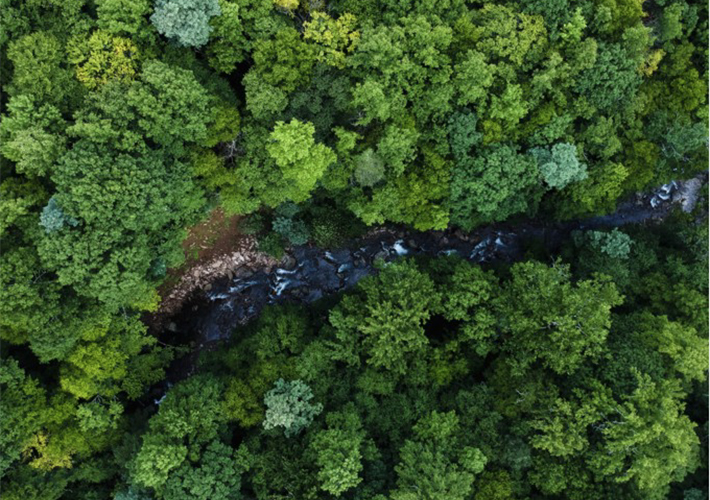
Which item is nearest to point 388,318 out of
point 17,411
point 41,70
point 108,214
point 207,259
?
point 207,259

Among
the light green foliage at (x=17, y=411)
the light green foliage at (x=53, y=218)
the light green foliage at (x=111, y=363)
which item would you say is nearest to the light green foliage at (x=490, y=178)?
the light green foliage at (x=111, y=363)

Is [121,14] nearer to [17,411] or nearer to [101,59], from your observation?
[101,59]

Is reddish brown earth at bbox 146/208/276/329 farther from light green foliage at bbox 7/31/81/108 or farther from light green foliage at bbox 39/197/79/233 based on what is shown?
light green foliage at bbox 7/31/81/108

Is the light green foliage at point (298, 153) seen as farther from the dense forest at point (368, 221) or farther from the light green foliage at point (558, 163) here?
the light green foliage at point (558, 163)

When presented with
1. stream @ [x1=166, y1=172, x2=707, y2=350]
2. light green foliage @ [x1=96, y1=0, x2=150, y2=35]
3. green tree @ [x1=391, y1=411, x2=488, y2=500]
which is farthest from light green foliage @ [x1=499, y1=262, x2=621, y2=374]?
light green foliage @ [x1=96, y1=0, x2=150, y2=35]

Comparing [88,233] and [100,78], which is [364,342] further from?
[100,78]
